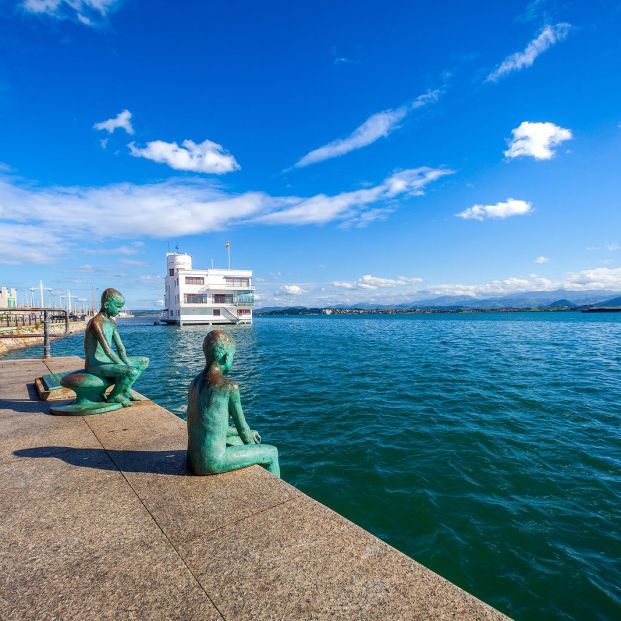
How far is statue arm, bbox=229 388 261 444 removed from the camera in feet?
11.1

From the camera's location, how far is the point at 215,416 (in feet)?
10.8

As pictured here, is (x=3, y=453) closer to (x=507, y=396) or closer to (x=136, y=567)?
(x=136, y=567)

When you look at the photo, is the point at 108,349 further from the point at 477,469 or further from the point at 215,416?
the point at 477,469

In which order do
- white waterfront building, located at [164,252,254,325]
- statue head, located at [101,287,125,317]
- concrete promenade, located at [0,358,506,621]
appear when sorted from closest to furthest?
concrete promenade, located at [0,358,506,621] → statue head, located at [101,287,125,317] → white waterfront building, located at [164,252,254,325]

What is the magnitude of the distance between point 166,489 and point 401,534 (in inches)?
124

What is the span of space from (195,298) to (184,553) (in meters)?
60.1

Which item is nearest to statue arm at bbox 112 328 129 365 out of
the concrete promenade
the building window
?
the concrete promenade

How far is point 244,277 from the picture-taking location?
63125 mm

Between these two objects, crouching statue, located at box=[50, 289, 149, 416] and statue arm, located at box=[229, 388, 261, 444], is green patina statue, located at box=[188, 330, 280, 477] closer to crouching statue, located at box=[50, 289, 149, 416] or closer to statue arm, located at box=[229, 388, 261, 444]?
statue arm, located at box=[229, 388, 261, 444]

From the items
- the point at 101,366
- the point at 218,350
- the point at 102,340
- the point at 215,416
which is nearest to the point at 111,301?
the point at 102,340

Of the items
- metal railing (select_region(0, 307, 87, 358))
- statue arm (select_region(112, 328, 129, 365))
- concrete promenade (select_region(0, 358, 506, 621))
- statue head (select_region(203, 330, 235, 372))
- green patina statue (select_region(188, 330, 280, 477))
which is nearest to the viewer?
concrete promenade (select_region(0, 358, 506, 621))

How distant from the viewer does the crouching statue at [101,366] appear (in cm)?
561

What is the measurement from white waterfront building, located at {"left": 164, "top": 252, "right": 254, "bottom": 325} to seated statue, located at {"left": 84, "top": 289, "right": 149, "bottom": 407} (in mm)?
54780

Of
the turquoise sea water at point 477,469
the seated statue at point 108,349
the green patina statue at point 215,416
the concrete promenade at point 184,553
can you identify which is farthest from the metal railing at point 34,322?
the green patina statue at point 215,416
